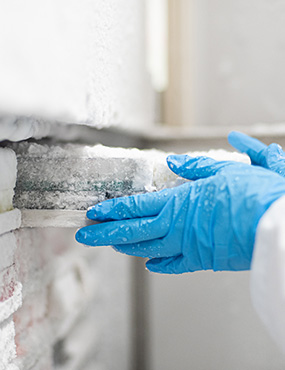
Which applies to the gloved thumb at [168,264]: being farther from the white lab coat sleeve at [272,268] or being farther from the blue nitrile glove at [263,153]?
the blue nitrile glove at [263,153]

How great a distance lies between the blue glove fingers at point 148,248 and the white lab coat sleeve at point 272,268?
0.59 feet

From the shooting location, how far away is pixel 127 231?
30.5 inches

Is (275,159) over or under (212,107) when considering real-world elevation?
under

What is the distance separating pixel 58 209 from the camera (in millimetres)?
812

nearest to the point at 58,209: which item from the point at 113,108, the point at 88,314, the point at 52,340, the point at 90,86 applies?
the point at 90,86

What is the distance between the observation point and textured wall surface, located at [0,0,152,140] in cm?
51

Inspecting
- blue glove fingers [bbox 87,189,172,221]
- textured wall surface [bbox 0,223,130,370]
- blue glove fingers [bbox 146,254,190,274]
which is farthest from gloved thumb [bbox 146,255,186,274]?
textured wall surface [bbox 0,223,130,370]

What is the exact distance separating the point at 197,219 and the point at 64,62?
0.38 m

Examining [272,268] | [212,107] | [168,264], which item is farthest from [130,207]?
[212,107]

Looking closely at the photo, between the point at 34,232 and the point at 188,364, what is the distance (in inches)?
48.0

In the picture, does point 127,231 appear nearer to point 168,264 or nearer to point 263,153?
point 168,264

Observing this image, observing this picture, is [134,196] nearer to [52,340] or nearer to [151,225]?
[151,225]

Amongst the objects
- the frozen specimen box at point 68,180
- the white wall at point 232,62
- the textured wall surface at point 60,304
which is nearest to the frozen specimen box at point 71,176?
the frozen specimen box at point 68,180

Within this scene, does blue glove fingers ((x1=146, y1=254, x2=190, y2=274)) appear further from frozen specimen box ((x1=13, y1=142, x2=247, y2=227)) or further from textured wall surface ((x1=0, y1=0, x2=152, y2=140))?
textured wall surface ((x1=0, y1=0, x2=152, y2=140))
